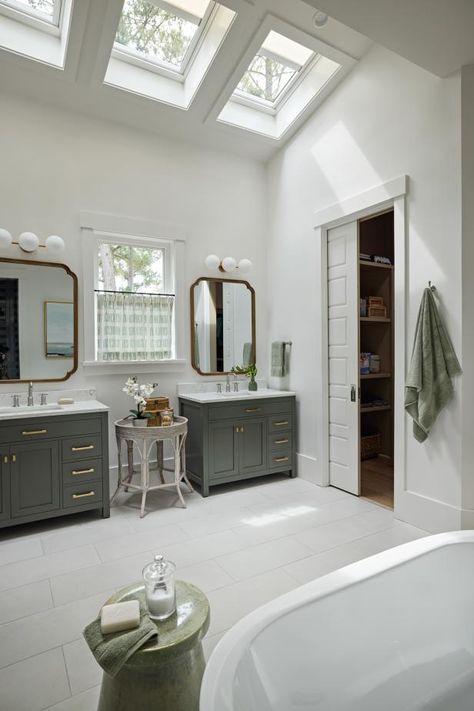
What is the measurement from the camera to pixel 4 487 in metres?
2.89

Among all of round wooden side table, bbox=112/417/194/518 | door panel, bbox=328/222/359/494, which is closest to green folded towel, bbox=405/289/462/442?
door panel, bbox=328/222/359/494

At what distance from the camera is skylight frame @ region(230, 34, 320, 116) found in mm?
3611

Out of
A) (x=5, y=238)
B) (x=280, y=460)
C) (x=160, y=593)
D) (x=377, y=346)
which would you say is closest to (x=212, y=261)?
(x=5, y=238)

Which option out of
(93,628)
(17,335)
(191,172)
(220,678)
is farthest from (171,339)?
(220,678)

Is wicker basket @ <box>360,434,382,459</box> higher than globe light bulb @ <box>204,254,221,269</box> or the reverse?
the reverse

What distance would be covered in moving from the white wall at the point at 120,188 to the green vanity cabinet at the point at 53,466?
639 mm

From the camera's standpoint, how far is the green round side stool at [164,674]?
125 centimetres

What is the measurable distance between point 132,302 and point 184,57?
2187mm

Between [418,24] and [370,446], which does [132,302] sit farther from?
[370,446]

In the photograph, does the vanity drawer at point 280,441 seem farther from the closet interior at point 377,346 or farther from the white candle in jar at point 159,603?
the white candle in jar at point 159,603

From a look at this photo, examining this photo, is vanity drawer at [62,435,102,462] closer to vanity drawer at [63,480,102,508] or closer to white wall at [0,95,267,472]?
vanity drawer at [63,480,102,508]

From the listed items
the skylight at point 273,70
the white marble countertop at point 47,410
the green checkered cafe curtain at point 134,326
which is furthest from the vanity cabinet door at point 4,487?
the skylight at point 273,70

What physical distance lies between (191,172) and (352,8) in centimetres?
231

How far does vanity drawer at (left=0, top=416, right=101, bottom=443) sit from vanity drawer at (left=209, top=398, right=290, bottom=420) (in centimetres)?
104
